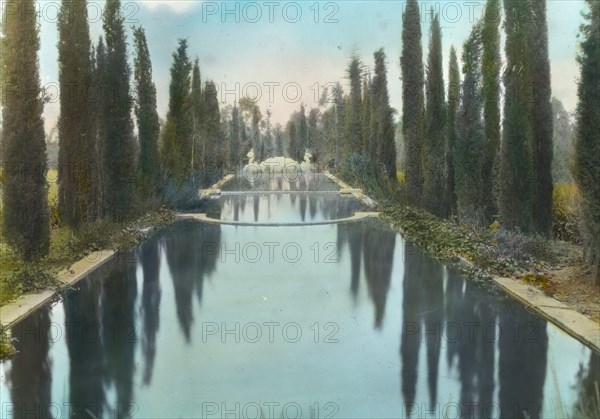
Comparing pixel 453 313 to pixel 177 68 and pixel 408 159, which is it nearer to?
pixel 408 159

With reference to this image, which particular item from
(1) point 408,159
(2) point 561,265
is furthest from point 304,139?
(2) point 561,265

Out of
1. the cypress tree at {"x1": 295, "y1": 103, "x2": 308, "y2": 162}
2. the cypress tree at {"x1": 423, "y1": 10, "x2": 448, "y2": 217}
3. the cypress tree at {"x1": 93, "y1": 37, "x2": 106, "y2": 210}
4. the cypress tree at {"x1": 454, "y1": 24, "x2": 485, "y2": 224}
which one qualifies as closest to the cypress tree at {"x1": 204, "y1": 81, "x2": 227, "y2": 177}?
the cypress tree at {"x1": 423, "y1": 10, "x2": 448, "y2": 217}

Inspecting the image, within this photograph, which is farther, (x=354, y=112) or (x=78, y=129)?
(x=354, y=112)

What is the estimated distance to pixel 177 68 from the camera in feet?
62.4

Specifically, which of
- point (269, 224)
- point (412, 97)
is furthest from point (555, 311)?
point (412, 97)

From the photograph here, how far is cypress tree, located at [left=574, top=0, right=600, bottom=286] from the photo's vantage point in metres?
6.41

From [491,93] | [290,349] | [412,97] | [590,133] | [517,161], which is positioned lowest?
[290,349]

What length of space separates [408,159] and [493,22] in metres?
4.16

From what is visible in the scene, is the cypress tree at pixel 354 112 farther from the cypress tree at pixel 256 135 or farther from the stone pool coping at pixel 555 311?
the cypress tree at pixel 256 135

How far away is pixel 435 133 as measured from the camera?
13.9 meters

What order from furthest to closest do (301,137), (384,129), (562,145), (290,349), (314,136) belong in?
(301,137)
(314,136)
(562,145)
(384,129)
(290,349)

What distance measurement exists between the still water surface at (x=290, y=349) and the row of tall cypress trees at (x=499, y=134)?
8.53 feet

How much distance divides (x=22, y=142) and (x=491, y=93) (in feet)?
28.9

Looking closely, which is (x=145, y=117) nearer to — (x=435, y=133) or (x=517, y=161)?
(x=435, y=133)
